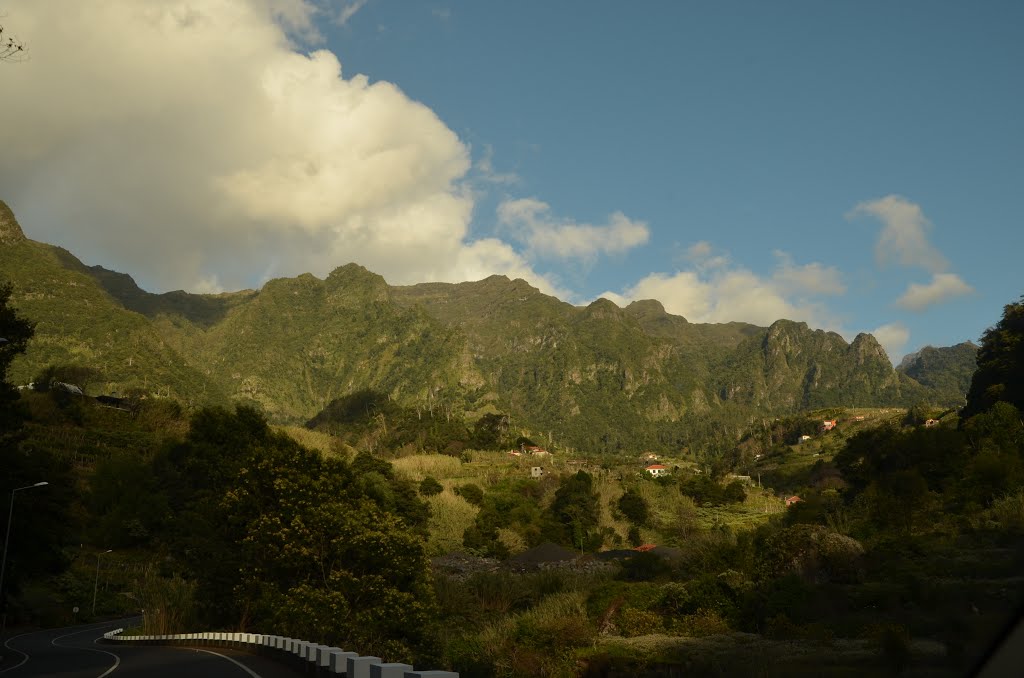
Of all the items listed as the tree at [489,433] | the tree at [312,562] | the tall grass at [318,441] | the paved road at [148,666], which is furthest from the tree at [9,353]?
the tree at [489,433]

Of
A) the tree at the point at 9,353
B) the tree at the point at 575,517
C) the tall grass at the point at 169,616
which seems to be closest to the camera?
the tree at the point at 9,353

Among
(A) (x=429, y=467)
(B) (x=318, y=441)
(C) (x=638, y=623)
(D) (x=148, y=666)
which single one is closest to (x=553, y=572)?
(C) (x=638, y=623)

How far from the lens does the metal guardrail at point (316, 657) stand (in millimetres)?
10633

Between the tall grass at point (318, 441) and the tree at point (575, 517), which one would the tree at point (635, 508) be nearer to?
the tree at point (575, 517)

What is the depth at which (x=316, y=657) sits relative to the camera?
15.1 metres

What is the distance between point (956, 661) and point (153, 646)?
1370 inches

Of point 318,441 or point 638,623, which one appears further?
point 318,441

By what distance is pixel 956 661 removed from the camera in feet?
13.9

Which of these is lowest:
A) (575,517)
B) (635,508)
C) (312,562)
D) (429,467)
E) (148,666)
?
(575,517)

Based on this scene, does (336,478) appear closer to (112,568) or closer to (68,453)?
(112,568)

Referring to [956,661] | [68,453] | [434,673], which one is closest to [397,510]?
[68,453]

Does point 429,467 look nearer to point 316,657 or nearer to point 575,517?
point 575,517

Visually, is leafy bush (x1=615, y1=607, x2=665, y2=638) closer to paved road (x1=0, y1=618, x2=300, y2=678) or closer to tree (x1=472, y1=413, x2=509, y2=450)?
paved road (x1=0, y1=618, x2=300, y2=678)

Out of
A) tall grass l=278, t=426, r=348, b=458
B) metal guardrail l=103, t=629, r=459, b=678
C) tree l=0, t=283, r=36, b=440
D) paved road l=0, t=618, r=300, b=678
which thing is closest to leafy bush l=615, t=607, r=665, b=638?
metal guardrail l=103, t=629, r=459, b=678
